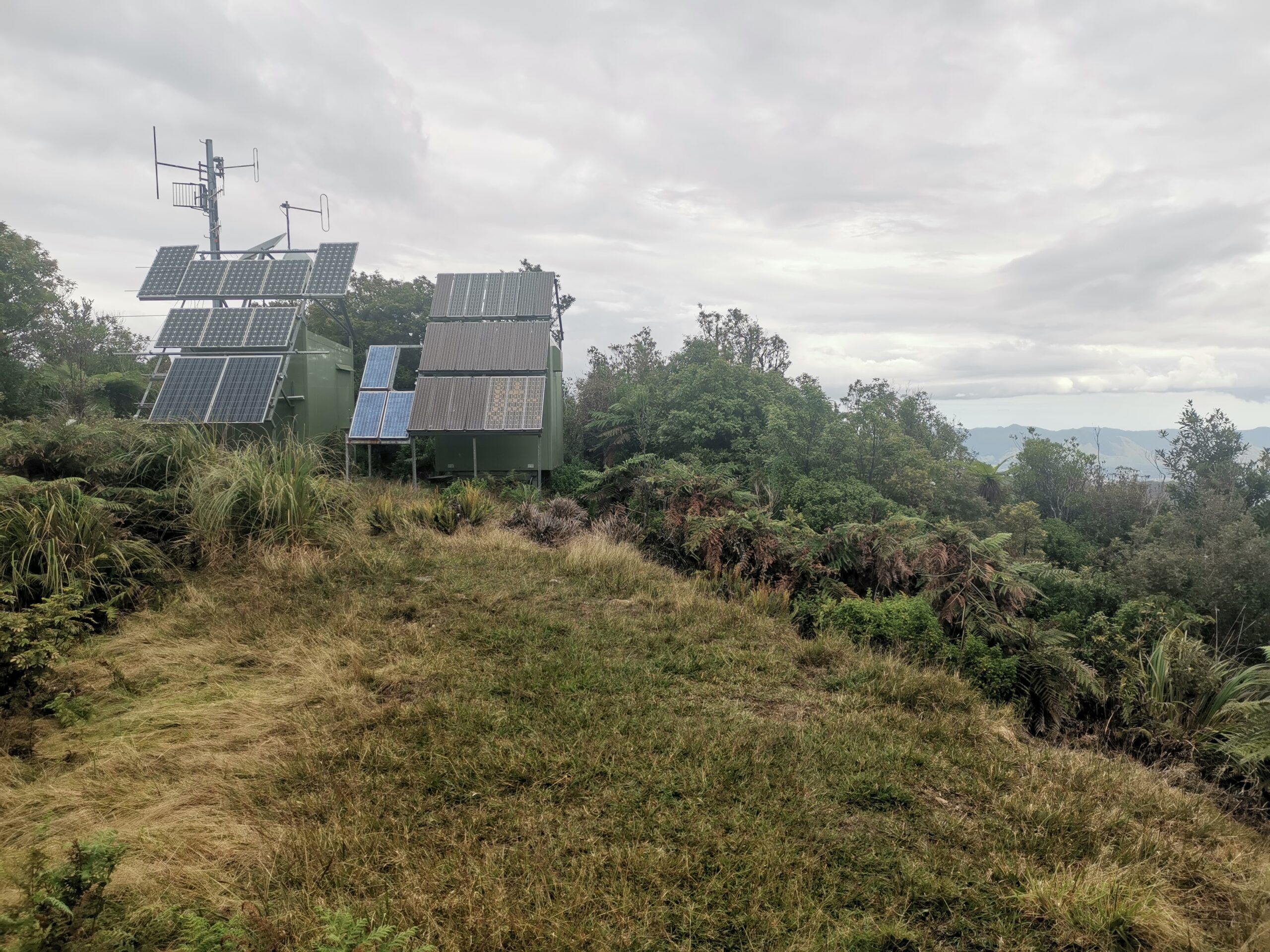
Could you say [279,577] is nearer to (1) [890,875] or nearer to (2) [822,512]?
(1) [890,875]

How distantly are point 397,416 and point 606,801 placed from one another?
45.4 ft

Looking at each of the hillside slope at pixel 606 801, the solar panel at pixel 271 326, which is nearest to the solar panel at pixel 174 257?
the solar panel at pixel 271 326

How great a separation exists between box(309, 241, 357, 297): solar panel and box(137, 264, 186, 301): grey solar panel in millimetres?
3131

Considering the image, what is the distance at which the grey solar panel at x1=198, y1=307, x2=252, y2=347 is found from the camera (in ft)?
45.9

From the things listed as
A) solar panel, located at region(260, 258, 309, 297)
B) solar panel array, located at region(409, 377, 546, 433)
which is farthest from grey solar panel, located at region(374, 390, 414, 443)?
solar panel, located at region(260, 258, 309, 297)

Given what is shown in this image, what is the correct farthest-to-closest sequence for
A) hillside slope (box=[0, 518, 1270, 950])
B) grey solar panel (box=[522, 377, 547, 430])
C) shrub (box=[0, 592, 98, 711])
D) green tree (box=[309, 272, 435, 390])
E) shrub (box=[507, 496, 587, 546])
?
green tree (box=[309, 272, 435, 390]) → grey solar panel (box=[522, 377, 547, 430]) → shrub (box=[507, 496, 587, 546]) → shrub (box=[0, 592, 98, 711]) → hillside slope (box=[0, 518, 1270, 950])

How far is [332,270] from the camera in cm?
1579

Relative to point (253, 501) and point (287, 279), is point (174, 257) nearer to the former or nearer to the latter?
point (287, 279)

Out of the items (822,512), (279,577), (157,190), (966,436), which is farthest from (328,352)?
(966,436)

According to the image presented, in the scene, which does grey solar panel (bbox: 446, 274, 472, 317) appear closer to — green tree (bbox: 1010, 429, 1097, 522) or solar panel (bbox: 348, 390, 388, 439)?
solar panel (bbox: 348, 390, 388, 439)

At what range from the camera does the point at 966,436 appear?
1087 inches

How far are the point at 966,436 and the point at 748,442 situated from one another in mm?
16237

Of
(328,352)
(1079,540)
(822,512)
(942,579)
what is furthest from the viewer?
(1079,540)

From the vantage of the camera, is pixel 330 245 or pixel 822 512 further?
pixel 330 245
